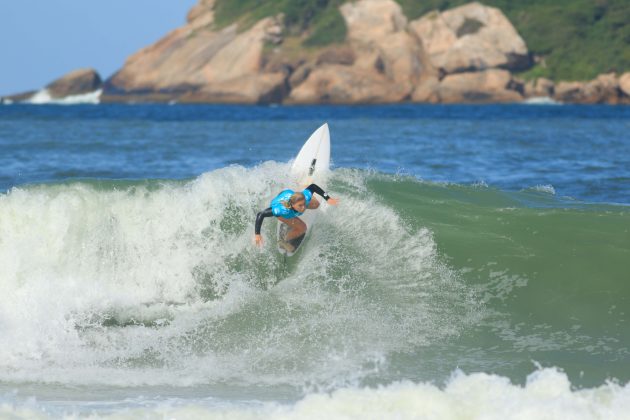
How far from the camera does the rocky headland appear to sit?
257 feet

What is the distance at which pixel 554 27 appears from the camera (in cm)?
8800

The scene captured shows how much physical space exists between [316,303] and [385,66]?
240 feet

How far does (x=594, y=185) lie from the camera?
1909 centimetres

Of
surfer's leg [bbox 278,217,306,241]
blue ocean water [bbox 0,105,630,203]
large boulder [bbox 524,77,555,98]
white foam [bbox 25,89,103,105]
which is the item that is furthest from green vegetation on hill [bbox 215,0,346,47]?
surfer's leg [bbox 278,217,306,241]

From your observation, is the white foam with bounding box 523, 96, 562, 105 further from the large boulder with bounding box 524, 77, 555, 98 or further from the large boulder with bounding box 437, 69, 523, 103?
the large boulder with bounding box 437, 69, 523, 103

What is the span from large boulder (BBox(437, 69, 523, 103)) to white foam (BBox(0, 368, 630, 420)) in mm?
70162

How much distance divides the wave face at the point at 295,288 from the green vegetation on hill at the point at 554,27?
71460mm

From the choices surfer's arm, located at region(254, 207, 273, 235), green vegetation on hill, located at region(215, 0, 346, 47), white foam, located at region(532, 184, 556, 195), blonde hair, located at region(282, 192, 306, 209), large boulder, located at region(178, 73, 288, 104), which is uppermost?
green vegetation on hill, located at region(215, 0, 346, 47)

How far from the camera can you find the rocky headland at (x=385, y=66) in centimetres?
7825

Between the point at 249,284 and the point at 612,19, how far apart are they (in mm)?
84112

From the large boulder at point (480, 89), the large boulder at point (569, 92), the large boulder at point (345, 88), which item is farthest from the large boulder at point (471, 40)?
the large boulder at point (569, 92)

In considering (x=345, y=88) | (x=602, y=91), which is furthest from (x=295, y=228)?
(x=345, y=88)

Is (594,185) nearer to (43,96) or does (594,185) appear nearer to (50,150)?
(50,150)

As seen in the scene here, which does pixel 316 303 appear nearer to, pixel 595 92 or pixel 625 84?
pixel 595 92
